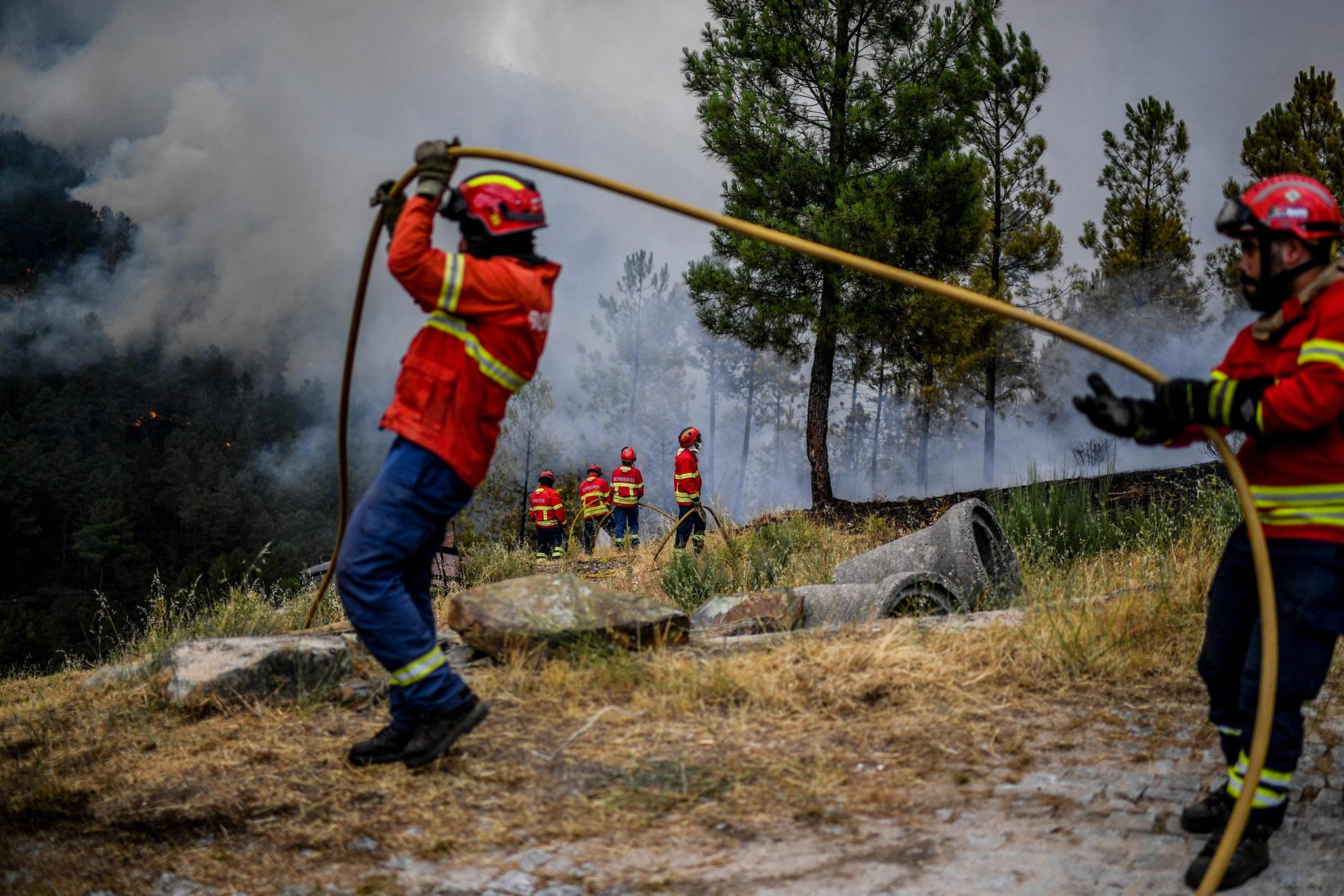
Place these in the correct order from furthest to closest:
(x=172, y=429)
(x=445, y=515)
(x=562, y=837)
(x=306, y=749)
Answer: (x=172, y=429) → (x=306, y=749) → (x=445, y=515) → (x=562, y=837)

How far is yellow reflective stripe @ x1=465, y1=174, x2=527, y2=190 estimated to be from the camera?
3.69m

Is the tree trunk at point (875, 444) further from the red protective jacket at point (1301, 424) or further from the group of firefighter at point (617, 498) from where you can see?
the red protective jacket at point (1301, 424)

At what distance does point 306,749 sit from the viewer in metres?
3.86

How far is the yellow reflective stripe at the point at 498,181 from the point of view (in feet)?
12.1

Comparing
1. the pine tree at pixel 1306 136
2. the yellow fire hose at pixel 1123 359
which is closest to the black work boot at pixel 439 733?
the yellow fire hose at pixel 1123 359

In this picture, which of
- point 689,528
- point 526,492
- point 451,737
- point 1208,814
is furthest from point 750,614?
point 526,492

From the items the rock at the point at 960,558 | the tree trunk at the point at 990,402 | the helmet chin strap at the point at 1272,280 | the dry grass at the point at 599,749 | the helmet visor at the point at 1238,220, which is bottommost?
the dry grass at the point at 599,749

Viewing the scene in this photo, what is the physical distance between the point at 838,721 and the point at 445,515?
5.43ft

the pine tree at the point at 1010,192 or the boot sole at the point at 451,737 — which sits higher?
the pine tree at the point at 1010,192

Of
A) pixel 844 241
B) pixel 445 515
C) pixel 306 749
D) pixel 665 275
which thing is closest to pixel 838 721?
pixel 445 515

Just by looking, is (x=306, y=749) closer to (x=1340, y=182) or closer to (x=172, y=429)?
(x=1340, y=182)

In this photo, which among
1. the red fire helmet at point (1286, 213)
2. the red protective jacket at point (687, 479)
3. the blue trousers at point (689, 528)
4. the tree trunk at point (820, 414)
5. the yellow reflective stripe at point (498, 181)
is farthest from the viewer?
the tree trunk at point (820, 414)

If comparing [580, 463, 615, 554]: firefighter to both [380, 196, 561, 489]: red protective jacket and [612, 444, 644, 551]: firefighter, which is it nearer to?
[612, 444, 644, 551]: firefighter

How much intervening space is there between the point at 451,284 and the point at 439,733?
156 cm
